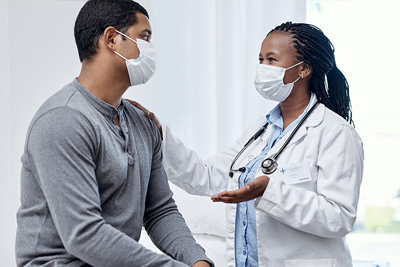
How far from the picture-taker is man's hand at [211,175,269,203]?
145cm

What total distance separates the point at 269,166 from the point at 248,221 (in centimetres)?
23

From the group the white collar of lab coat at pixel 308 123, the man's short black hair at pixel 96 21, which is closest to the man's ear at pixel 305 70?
the white collar of lab coat at pixel 308 123

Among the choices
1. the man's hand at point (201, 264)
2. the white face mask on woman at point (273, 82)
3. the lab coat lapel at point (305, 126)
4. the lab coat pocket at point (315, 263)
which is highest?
the white face mask on woman at point (273, 82)

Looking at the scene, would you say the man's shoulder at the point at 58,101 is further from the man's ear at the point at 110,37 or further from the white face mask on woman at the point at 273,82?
the white face mask on woman at the point at 273,82

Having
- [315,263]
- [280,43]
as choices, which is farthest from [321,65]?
[315,263]

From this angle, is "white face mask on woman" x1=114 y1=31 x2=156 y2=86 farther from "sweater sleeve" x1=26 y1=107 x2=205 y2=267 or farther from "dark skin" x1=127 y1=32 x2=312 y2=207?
"dark skin" x1=127 y1=32 x2=312 y2=207

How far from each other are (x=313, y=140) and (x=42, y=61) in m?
1.83

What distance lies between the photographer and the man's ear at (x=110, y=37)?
1241mm

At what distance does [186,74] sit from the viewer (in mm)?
2797

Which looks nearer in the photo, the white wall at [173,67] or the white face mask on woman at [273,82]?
the white face mask on woman at [273,82]

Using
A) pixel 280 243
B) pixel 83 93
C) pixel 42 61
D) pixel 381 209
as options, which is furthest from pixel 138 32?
pixel 381 209

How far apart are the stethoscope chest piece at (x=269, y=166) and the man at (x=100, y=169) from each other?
0.40m

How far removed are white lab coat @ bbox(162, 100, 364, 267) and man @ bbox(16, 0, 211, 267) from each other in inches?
15.0

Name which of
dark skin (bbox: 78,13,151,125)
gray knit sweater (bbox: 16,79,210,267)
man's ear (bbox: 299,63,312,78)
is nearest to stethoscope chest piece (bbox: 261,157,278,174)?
man's ear (bbox: 299,63,312,78)
